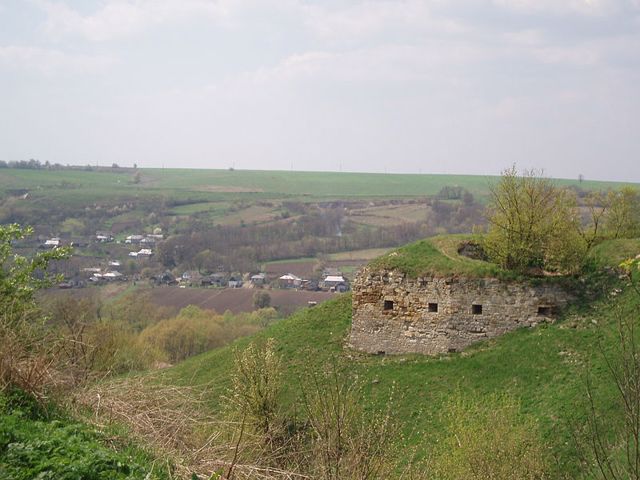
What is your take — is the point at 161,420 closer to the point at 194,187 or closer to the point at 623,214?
the point at 623,214

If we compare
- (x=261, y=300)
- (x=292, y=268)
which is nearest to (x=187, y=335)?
(x=261, y=300)

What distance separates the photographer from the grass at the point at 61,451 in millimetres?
7920

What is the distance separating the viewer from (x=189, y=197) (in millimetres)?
118688

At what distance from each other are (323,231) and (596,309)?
→ 66852 mm

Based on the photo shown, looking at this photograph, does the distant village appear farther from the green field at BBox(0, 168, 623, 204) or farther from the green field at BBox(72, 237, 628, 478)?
the green field at BBox(72, 237, 628, 478)

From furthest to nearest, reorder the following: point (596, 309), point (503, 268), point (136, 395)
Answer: point (503, 268)
point (596, 309)
point (136, 395)

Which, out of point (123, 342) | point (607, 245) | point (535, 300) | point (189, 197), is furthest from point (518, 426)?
point (189, 197)

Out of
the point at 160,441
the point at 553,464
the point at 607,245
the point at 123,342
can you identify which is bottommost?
the point at 123,342

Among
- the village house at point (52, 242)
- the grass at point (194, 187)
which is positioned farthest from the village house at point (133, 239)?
the grass at point (194, 187)

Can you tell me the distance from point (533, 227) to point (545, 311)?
301cm

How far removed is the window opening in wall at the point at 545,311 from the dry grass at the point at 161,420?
44.2 ft

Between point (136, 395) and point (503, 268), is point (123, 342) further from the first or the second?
point (136, 395)

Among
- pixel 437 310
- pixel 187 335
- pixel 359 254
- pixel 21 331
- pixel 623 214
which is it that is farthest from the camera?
pixel 359 254

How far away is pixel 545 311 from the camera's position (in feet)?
70.1
